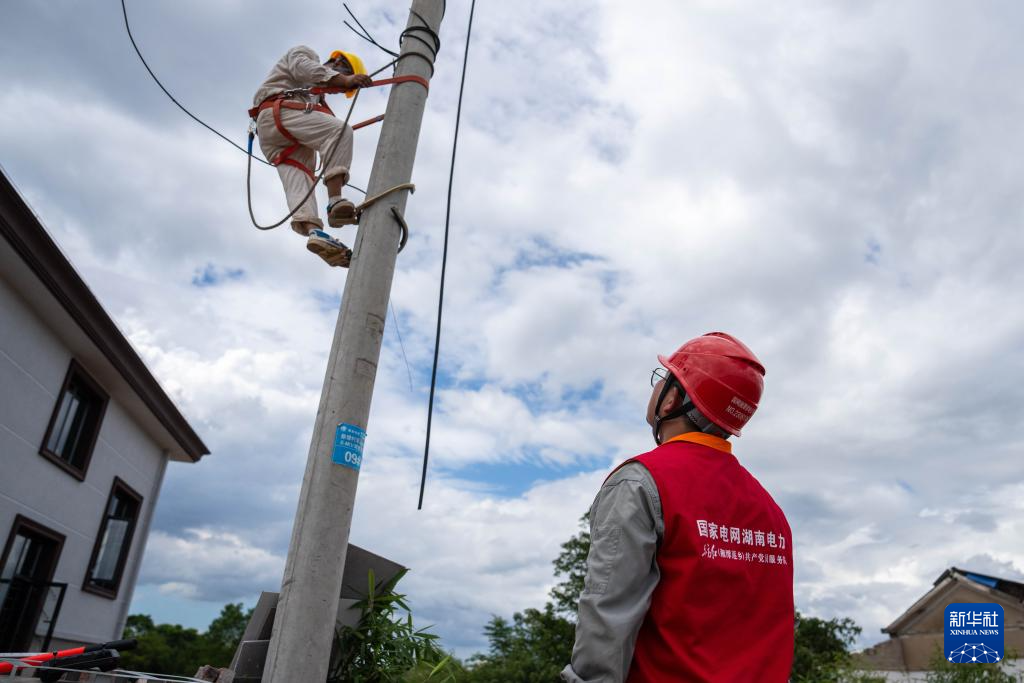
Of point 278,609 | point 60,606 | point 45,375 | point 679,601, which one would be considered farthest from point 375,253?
point 60,606

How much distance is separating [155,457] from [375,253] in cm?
1626

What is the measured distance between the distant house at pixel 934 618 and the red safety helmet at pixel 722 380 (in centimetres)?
2984

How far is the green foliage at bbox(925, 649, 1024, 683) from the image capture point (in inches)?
521

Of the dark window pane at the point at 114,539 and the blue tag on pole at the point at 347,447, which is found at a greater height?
the dark window pane at the point at 114,539

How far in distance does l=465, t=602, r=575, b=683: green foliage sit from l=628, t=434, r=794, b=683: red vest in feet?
65.2

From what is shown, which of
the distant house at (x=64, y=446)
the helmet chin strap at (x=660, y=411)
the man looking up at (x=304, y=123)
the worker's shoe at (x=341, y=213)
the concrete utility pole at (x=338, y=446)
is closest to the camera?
the helmet chin strap at (x=660, y=411)

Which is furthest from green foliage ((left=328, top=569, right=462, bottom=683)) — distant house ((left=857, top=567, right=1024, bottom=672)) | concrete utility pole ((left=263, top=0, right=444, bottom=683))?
distant house ((left=857, top=567, right=1024, bottom=672))

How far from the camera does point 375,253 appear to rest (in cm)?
329

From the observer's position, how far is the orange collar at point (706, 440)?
219 cm

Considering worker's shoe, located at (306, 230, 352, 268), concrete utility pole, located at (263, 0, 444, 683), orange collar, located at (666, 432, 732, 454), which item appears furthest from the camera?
worker's shoe, located at (306, 230, 352, 268)

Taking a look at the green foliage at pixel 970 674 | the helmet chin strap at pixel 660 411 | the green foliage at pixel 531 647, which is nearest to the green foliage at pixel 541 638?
the green foliage at pixel 531 647

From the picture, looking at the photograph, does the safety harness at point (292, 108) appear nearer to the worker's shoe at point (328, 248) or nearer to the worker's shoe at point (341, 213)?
the worker's shoe at point (341, 213)

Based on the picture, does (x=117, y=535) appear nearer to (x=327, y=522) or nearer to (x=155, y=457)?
(x=155, y=457)

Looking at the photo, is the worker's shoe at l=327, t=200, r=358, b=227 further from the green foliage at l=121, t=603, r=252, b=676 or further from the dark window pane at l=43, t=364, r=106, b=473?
the green foliage at l=121, t=603, r=252, b=676
